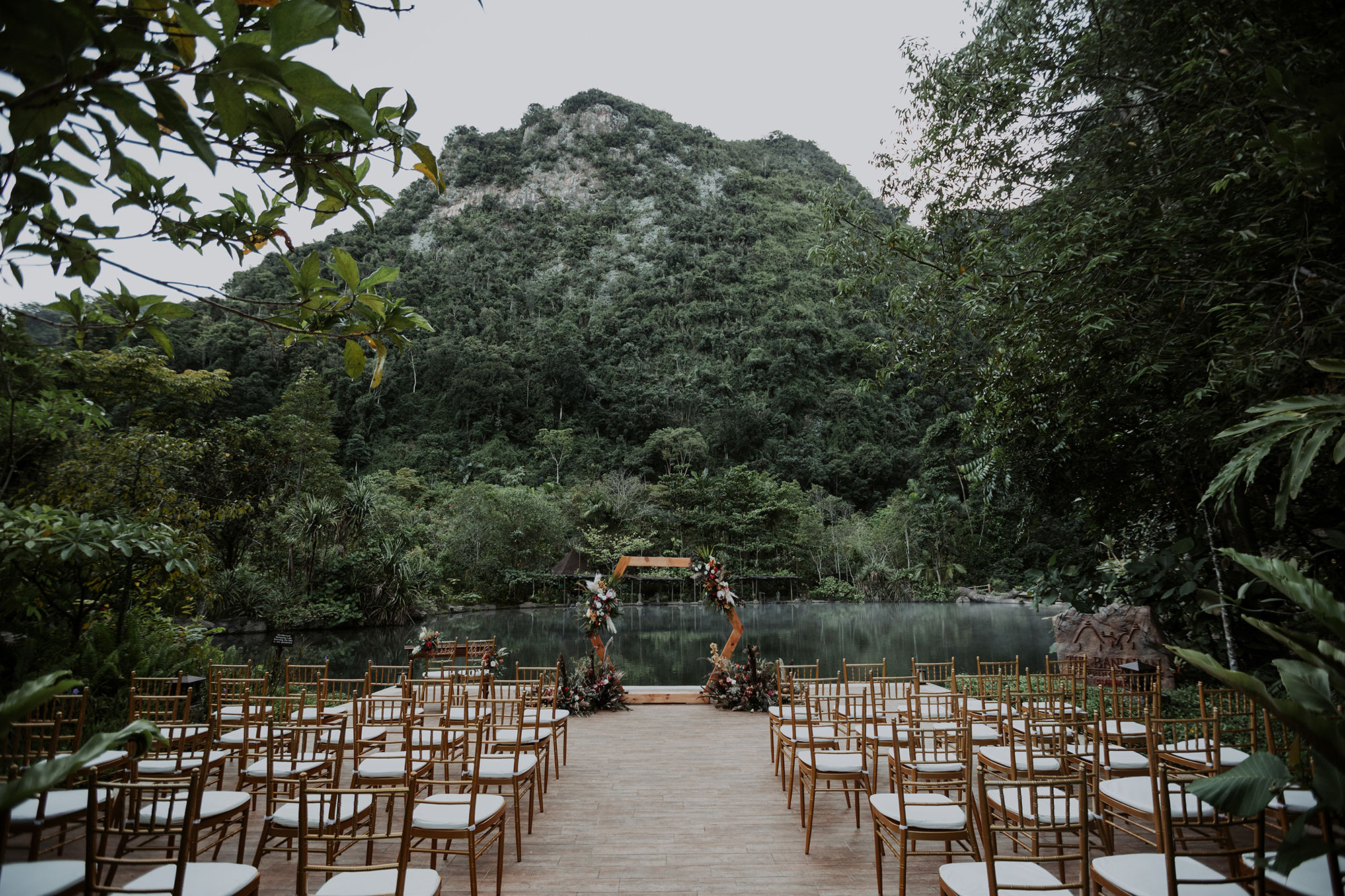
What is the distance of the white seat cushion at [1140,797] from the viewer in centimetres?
276

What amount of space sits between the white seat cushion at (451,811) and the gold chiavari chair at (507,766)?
0.31 feet

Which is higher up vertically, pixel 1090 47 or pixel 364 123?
pixel 1090 47

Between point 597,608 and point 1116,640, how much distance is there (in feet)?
20.4

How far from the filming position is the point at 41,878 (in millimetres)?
1886

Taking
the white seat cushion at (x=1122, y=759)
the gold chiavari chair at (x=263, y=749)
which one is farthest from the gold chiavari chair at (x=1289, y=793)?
the gold chiavari chair at (x=263, y=749)

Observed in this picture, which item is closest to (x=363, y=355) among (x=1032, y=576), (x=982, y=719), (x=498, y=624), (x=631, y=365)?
(x=982, y=719)

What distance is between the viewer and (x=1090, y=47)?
15.0 feet

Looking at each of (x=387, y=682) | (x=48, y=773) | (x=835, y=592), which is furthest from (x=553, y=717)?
(x=835, y=592)

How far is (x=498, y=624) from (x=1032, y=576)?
12.9 metres

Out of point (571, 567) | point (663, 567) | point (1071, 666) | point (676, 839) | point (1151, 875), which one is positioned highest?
point (663, 567)

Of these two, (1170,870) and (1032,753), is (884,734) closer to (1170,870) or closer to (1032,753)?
(1032,753)

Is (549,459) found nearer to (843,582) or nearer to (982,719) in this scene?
(843,582)

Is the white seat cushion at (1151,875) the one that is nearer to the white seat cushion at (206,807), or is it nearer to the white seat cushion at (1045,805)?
the white seat cushion at (1045,805)

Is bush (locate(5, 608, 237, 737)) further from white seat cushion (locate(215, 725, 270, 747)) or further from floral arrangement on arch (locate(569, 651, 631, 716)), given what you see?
floral arrangement on arch (locate(569, 651, 631, 716))
